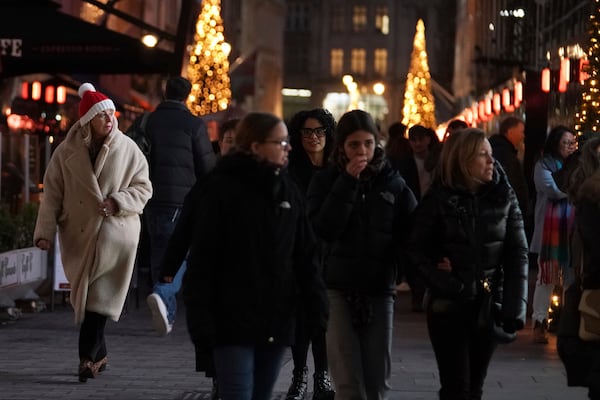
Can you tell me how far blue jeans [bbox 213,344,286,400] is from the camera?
6840 mm

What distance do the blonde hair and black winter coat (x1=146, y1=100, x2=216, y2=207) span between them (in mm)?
4513

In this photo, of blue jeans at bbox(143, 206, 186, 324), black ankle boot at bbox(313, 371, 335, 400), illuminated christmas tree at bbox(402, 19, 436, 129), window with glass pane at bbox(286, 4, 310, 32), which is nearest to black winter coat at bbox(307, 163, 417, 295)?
black ankle boot at bbox(313, 371, 335, 400)

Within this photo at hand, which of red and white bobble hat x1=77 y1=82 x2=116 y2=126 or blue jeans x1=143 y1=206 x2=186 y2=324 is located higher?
red and white bobble hat x1=77 y1=82 x2=116 y2=126

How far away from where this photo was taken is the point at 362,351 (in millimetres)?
8234

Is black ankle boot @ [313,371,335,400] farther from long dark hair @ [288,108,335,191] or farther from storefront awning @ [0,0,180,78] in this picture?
storefront awning @ [0,0,180,78]

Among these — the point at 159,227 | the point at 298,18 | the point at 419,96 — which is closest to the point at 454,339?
the point at 159,227

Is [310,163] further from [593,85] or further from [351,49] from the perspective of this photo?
[351,49]

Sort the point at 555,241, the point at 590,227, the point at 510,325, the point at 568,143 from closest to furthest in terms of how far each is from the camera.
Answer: the point at 590,227 → the point at 510,325 → the point at 555,241 → the point at 568,143

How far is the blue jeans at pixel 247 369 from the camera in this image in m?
6.84

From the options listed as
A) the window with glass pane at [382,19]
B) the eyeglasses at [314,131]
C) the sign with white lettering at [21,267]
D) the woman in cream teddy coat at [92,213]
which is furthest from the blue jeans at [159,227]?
the window with glass pane at [382,19]

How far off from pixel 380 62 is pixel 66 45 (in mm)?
121896

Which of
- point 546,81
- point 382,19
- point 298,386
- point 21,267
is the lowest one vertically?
point 298,386

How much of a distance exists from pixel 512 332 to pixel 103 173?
4.04 m

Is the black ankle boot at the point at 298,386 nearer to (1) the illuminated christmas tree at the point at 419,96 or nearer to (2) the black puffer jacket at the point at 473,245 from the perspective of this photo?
(2) the black puffer jacket at the point at 473,245
